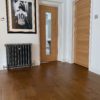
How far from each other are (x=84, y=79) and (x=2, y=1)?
3305 mm

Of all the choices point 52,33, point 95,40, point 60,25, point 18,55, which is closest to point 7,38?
point 18,55

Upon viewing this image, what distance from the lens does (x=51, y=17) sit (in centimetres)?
522

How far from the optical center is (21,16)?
14.0 feet

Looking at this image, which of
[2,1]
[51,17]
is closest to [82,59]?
[51,17]

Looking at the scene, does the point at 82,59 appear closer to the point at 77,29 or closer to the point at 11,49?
the point at 77,29

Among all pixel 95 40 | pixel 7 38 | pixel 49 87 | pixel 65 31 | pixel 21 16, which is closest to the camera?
pixel 49 87

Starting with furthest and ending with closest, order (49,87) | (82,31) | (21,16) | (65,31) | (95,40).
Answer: (65,31), (82,31), (21,16), (95,40), (49,87)

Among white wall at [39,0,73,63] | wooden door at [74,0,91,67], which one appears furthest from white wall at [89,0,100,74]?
white wall at [39,0,73,63]

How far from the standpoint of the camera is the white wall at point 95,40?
3611 millimetres

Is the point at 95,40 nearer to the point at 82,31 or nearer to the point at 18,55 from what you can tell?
the point at 82,31

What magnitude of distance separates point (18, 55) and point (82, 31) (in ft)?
7.66

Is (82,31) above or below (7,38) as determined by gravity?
above

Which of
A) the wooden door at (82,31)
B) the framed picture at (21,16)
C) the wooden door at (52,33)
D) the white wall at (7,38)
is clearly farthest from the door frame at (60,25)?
the white wall at (7,38)

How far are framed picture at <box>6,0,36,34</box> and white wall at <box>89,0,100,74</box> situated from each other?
1.94 meters
